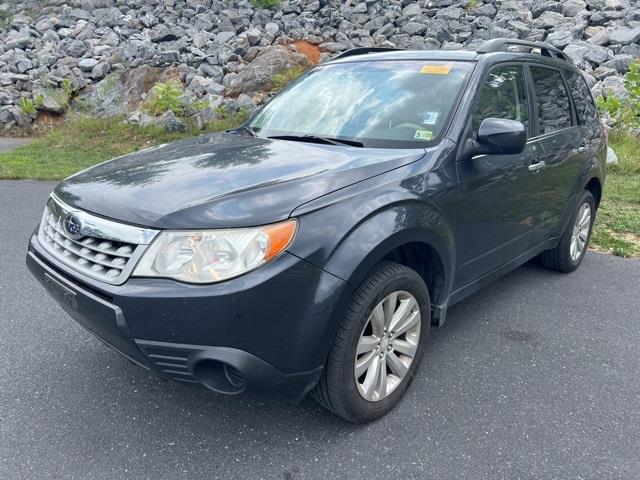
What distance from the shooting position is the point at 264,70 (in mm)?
12539

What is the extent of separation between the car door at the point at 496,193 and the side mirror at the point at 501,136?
0.14 m

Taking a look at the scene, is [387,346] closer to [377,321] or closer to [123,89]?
[377,321]

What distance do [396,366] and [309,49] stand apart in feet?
42.0

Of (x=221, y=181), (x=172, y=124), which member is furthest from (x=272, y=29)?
(x=221, y=181)

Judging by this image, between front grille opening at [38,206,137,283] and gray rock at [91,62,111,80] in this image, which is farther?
gray rock at [91,62,111,80]

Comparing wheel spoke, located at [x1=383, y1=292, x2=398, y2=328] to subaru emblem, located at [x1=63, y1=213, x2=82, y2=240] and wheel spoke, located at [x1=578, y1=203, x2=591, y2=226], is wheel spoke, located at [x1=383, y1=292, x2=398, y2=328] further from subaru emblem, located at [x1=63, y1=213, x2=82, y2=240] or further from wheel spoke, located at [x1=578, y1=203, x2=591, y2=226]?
wheel spoke, located at [x1=578, y1=203, x2=591, y2=226]

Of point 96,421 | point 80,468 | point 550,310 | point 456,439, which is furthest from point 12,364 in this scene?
point 550,310

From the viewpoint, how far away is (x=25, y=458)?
2408 millimetres

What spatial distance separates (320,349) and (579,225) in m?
3.38

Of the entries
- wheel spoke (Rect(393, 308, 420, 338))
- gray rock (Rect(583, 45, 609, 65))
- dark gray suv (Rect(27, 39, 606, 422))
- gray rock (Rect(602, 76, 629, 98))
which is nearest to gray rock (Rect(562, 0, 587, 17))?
gray rock (Rect(583, 45, 609, 65))

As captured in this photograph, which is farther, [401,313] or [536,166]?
[536,166]

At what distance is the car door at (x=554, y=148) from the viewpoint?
3.78m

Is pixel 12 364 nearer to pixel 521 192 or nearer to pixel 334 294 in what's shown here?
pixel 334 294

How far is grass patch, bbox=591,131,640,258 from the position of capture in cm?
557
